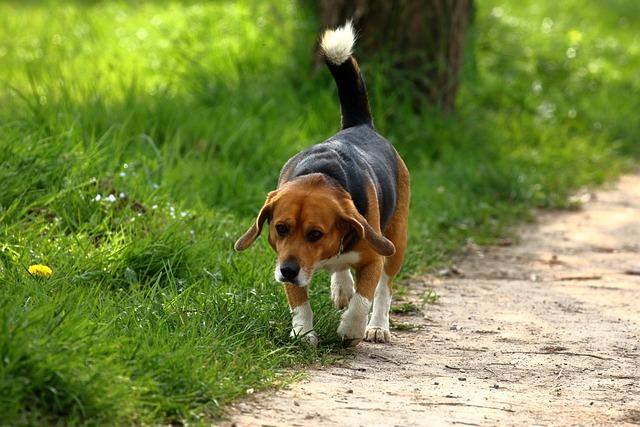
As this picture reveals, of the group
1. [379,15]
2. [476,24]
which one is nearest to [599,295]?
[379,15]

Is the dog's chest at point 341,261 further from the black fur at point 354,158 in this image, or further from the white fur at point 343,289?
the white fur at point 343,289

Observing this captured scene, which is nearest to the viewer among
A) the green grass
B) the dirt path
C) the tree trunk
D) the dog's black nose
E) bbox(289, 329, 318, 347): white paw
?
the green grass

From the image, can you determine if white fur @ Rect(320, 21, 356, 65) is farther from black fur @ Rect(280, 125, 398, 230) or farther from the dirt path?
the dirt path

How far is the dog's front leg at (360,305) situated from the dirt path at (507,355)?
0.43ft

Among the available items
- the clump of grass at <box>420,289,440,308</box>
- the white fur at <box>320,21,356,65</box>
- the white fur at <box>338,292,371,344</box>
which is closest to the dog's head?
the white fur at <box>338,292,371,344</box>

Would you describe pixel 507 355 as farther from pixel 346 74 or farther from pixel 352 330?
pixel 346 74

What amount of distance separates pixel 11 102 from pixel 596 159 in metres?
4.88

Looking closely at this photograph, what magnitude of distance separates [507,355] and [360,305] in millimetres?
737

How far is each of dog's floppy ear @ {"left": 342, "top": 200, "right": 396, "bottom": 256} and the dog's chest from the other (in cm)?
19

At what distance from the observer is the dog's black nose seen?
5.04 metres

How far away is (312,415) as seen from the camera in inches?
172

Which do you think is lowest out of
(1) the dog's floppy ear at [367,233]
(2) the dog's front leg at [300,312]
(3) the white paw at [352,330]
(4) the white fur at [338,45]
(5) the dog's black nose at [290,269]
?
(3) the white paw at [352,330]

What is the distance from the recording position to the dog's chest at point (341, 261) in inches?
210

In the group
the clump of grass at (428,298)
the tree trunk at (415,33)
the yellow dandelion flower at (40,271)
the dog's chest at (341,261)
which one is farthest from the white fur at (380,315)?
the tree trunk at (415,33)
